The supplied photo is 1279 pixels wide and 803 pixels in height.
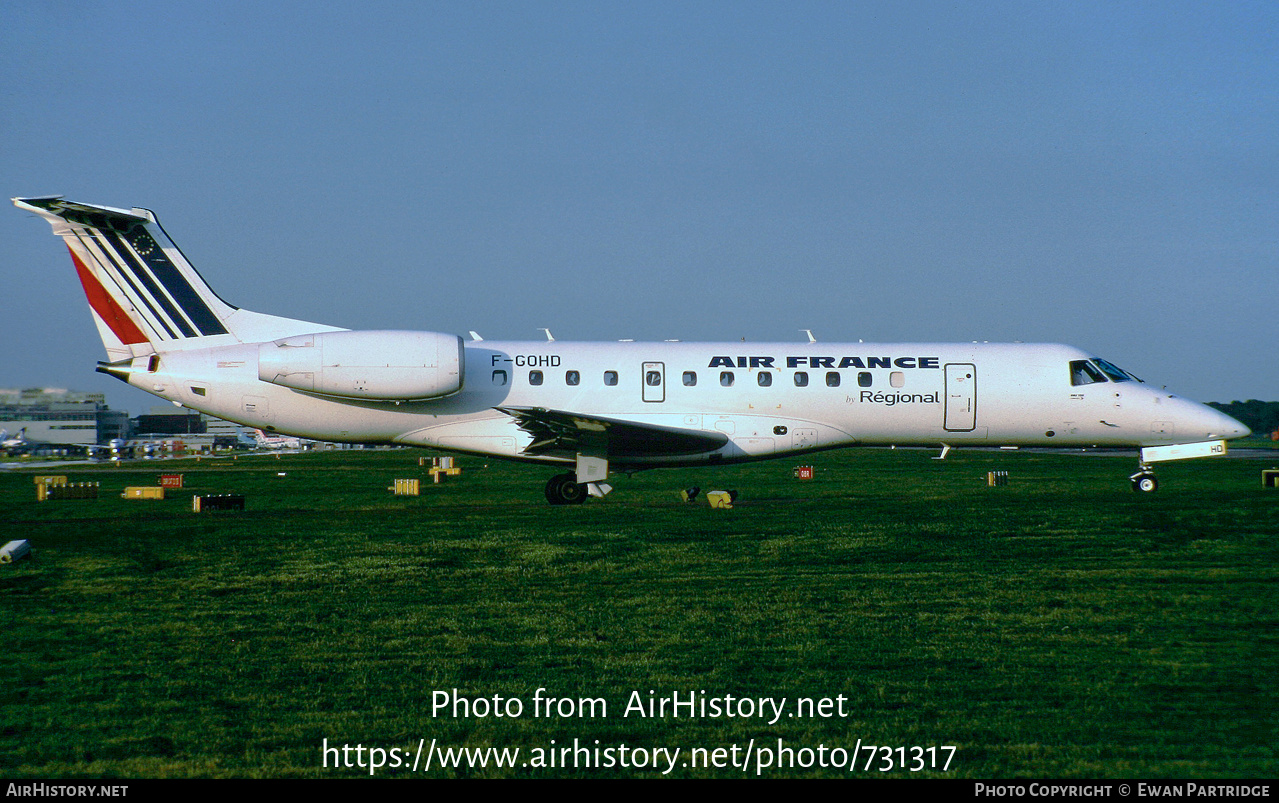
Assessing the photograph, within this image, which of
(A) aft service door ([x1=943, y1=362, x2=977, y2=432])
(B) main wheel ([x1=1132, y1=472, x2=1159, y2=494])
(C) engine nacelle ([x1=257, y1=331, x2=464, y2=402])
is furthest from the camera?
(B) main wheel ([x1=1132, y1=472, x2=1159, y2=494])

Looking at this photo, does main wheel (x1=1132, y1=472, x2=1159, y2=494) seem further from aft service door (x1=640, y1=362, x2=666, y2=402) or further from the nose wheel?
aft service door (x1=640, y1=362, x2=666, y2=402)

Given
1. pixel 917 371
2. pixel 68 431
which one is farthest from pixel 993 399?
pixel 68 431

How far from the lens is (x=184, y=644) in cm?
701

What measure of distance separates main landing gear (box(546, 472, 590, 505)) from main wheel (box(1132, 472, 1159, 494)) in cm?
1190

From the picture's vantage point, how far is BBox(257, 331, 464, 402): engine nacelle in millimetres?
17953

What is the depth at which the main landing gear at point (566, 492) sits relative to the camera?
19.2 metres

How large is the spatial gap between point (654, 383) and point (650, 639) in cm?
1236

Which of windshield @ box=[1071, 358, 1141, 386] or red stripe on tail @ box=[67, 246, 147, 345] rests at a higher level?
red stripe on tail @ box=[67, 246, 147, 345]

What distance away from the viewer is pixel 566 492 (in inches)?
754

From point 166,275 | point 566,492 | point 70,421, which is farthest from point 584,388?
point 70,421

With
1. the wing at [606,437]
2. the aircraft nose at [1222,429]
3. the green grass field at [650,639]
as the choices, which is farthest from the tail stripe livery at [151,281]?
the aircraft nose at [1222,429]

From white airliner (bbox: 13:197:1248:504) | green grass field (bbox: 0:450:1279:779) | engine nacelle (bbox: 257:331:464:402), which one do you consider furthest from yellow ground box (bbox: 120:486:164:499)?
green grass field (bbox: 0:450:1279:779)

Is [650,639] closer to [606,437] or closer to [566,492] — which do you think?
[606,437]

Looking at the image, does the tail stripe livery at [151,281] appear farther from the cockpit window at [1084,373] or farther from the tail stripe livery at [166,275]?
the cockpit window at [1084,373]
